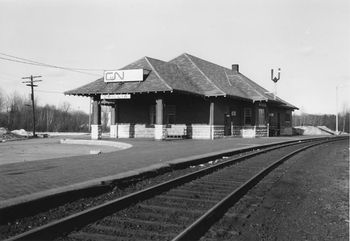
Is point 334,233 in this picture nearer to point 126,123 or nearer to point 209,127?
point 209,127

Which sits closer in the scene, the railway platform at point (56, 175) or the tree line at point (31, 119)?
the railway platform at point (56, 175)

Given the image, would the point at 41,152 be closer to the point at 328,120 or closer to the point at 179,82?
the point at 179,82

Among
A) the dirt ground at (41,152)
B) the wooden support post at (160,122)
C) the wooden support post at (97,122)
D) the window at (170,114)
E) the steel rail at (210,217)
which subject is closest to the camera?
the steel rail at (210,217)

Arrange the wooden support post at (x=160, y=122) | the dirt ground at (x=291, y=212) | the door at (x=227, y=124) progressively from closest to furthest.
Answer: the dirt ground at (x=291, y=212) < the wooden support post at (x=160, y=122) < the door at (x=227, y=124)

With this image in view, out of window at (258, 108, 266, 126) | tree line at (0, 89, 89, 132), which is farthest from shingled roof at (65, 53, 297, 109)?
tree line at (0, 89, 89, 132)

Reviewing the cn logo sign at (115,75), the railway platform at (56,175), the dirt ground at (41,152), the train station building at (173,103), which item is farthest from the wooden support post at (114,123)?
the railway platform at (56,175)

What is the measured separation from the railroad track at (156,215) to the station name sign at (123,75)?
18943 mm

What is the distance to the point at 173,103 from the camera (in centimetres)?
3094

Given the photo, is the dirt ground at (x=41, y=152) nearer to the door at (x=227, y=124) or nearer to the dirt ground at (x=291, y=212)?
the dirt ground at (x=291, y=212)

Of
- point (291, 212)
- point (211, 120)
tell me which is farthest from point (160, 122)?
point (291, 212)

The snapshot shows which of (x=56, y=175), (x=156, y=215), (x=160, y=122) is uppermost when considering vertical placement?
(x=160, y=122)

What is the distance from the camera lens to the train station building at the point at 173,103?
89.9 feet

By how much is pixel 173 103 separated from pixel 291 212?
24.3 metres

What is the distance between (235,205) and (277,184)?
2962mm
